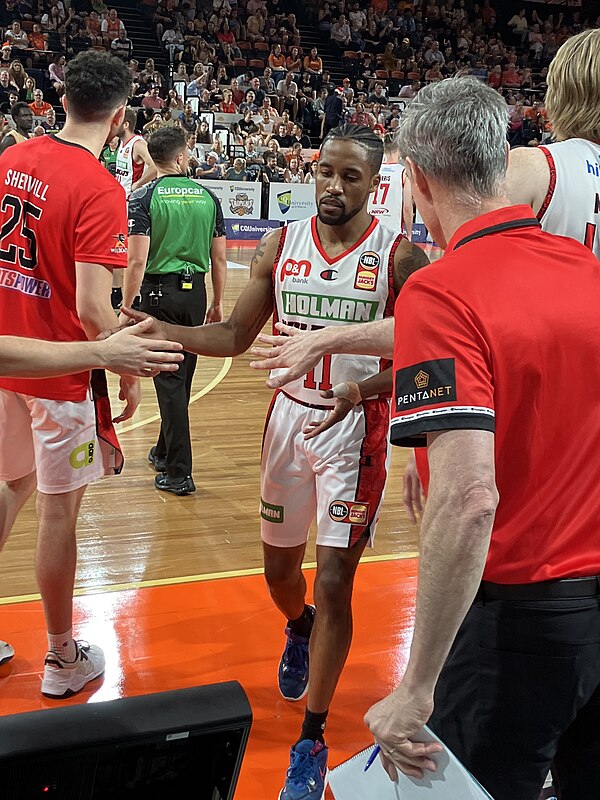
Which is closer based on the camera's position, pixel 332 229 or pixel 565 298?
pixel 565 298

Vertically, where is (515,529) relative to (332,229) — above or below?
below

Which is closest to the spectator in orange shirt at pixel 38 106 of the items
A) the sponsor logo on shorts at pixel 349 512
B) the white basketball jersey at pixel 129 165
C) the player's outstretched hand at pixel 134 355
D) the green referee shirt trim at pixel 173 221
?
the white basketball jersey at pixel 129 165

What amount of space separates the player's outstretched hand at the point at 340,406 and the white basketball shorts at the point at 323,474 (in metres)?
0.34

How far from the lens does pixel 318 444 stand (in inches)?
123

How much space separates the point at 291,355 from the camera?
2.65 metres

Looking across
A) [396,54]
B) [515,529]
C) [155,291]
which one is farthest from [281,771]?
[396,54]

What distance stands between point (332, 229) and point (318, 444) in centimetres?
79

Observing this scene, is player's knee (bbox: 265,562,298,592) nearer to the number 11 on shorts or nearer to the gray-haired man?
the number 11 on shorts

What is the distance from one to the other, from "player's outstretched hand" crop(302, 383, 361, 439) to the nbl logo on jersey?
489mm

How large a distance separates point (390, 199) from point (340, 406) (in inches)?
269

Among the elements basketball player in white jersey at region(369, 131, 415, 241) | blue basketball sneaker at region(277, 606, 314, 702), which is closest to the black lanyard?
blue basketball sneaker at region(277, 606, 314, 702)

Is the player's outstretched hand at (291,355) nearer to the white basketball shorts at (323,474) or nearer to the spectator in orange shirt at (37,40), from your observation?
the white basketball shorts at (323,474)

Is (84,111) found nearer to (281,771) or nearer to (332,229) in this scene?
(332,229)

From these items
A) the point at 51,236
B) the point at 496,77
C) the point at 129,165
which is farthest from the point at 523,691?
the point at 496,77
